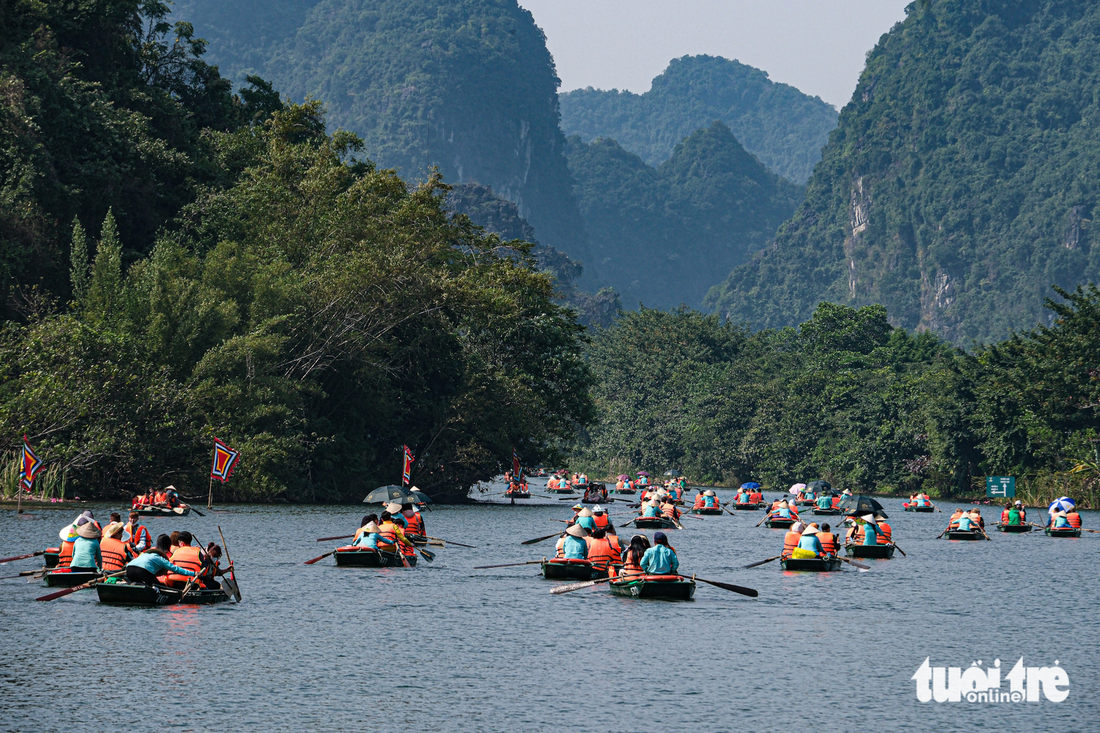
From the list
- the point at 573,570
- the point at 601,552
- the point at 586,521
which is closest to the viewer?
the point at 601,552

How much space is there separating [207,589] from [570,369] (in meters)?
43.9

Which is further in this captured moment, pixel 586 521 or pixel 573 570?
pixel 586 521

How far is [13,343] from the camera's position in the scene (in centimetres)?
5356

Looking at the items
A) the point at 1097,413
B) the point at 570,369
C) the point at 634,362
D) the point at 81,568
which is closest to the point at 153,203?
the point at 570,369

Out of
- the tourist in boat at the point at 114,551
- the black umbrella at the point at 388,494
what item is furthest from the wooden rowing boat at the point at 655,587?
the black umbrella at the point at 388,494

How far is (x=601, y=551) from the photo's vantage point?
3509cm

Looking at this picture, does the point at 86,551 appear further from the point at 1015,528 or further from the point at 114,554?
the point at 1015,528

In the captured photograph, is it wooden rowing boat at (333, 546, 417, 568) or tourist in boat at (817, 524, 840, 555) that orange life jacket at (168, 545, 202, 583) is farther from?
tourist in boat at (817, 524, 840, 555)

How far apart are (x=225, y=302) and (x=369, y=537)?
1025 inches

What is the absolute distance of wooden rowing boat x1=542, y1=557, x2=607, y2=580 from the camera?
35.0 m

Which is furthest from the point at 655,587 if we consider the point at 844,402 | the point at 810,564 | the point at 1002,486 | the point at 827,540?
the point at 844,402

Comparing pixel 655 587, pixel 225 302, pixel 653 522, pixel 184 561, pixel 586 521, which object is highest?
pixel 225 302

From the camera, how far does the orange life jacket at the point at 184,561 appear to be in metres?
28.3

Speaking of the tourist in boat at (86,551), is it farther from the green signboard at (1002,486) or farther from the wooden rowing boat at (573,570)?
the green signboard at (1002,486)
